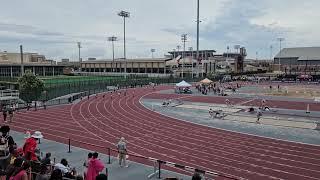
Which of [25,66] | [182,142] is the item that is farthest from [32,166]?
[25,66]

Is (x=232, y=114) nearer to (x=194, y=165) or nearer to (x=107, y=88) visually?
(x=194, y=165)

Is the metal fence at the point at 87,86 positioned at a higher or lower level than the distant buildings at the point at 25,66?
lower

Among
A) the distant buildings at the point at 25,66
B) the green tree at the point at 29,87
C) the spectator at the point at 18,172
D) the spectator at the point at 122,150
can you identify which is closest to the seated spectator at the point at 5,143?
the spectator at the point at 18,172

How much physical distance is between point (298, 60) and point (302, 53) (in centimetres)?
582

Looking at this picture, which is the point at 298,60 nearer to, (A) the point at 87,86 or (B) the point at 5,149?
(A) the point at 87,86

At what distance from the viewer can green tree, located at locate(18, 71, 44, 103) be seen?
128 ft

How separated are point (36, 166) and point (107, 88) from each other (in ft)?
170

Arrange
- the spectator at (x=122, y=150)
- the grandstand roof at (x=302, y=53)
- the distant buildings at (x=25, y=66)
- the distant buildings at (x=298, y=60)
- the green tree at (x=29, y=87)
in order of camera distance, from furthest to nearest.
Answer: the grandstand roof at (x=302, y=53)
the distant buildings at (x=298, y=60)
the distant buildings at (x=25, y=66)
the green tree at (x=29, y=87)
the spectator at (x=122, y=150)

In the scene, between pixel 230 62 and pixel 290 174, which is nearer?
pixel 290 174

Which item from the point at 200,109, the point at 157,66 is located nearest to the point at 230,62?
the point at 157,66

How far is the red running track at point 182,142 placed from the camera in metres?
16.7

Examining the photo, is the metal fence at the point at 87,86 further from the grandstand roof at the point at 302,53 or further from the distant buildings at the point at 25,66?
the grandstand roof at the point at 302,53

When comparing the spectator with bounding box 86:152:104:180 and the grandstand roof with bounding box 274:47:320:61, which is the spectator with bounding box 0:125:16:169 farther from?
the grandstand roof with bounding box 274:47:320:61

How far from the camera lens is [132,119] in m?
30.7
